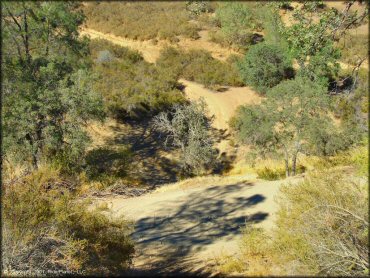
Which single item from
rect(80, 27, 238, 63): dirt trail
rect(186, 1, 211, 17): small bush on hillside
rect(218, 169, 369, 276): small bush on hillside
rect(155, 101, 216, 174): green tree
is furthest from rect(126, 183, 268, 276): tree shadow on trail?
rect(80, 27, 238, 63): dirt trail

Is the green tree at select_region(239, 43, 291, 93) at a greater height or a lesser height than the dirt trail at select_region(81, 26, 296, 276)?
greater

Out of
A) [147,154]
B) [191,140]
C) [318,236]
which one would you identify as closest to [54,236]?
[318,236]

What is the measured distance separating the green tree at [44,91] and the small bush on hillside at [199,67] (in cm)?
1231

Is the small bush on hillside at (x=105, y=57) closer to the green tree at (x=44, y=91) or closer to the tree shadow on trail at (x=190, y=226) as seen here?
the green tree at (x=44, y=91)

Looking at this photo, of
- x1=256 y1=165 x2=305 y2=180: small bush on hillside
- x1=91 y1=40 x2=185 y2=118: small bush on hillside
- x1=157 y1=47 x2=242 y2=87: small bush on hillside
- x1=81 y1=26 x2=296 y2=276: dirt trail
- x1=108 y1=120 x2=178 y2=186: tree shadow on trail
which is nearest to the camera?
x1=81 y1=26 x2=296 y2=276: dirt trail

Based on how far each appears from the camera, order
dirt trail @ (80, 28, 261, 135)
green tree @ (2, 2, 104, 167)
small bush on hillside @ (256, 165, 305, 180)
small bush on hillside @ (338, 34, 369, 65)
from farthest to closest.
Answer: dirt trail @ (80, 28, 261, 135) < small bush on hillside @ (256, 165, 305, 180) < green tree @ (2, 2, 104, 167) < small bush on hillside @ (338, 34, 369, 65)

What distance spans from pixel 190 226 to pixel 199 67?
63.6 ft

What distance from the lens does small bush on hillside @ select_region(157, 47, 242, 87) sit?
88.0ft

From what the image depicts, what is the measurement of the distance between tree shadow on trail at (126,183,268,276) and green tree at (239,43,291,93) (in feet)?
41.7

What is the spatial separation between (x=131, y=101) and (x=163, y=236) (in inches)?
515

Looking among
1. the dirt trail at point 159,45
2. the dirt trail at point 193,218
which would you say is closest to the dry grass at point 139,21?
the dirt trail at point 159,45

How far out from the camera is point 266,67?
2425 centimetres

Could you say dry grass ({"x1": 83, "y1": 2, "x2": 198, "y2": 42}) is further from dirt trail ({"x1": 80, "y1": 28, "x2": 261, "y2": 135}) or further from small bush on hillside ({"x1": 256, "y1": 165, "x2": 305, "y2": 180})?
small bush on hillside ({"x1": 256, "y1": 165, "x2": 305, "y2": 180})

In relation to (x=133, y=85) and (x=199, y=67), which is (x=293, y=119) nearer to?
(x=133, y=85)
